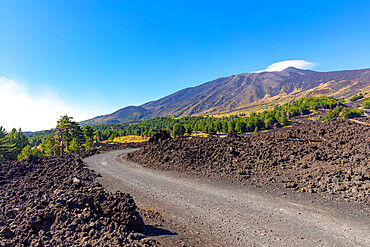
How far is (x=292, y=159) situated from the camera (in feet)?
48.5

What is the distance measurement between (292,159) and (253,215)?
342 inches

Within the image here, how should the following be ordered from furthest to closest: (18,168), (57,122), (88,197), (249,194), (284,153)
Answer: (57,122) → (18,168) → (284,153) → (249,194) → (88,197)

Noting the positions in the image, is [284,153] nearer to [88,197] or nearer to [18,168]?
[88,197]

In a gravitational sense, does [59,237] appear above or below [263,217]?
above

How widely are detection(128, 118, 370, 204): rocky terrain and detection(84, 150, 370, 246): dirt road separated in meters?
1.40

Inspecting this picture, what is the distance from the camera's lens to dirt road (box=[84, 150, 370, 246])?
21.9ft

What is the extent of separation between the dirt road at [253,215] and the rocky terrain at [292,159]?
140cm

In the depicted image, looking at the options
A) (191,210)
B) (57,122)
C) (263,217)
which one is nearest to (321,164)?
(263,217)

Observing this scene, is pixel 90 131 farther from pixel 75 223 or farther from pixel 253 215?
pixel 253 215

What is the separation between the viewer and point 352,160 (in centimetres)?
1245

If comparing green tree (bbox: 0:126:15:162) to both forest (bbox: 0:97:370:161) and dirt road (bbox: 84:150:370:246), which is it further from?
dirt road (bbox: 84:150:370:246)

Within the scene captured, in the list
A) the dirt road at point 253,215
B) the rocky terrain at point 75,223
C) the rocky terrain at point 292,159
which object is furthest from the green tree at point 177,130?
the rocky terrain at point 75,223

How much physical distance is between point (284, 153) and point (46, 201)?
54.8ft

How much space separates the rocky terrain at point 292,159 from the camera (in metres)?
10.8
